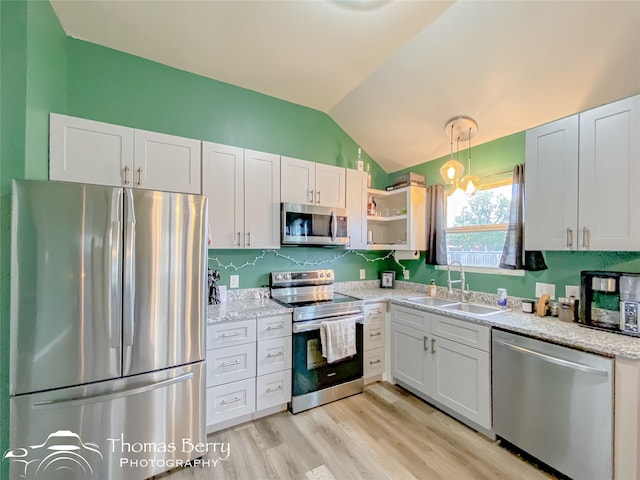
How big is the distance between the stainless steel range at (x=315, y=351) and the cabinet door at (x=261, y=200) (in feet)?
1.69

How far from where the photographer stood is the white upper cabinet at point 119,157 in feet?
6.04

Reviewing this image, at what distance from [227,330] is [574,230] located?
2.59 m

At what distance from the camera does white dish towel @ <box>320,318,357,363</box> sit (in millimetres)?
2455

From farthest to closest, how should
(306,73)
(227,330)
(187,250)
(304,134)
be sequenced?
(304,134) → (306,73) → (227,330) → (187,250)

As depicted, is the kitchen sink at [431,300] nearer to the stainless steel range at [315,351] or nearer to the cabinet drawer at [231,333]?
the stainless steel range at [315,351]

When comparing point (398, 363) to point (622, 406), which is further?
point (398, 363)

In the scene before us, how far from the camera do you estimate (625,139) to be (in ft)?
5.48

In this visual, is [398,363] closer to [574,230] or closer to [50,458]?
[574,230]

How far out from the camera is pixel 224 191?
2.39m

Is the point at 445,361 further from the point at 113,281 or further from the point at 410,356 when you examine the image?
the point at 113,281

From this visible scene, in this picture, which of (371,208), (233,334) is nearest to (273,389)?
(233,334)

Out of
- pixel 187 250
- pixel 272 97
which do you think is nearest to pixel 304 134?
pixel 272 97

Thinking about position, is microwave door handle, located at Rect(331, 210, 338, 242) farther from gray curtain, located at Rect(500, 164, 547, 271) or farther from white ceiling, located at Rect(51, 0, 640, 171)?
gray curtain, located at Rect(500, 164, 547, 271)

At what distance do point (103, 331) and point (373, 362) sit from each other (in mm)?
2355
